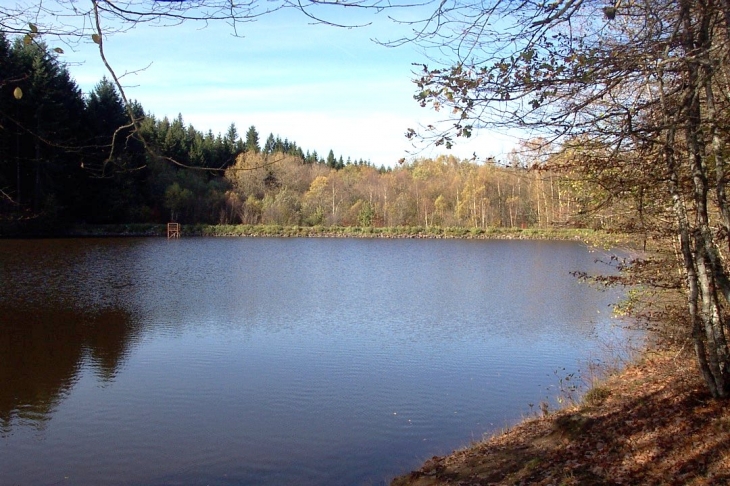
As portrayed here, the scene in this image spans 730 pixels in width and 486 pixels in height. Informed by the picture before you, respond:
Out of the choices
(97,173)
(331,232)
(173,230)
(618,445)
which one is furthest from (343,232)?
(618,445)

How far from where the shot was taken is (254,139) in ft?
260

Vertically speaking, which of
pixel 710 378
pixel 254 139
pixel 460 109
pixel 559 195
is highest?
pixel 254 139

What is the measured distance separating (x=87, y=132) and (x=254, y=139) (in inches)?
1569

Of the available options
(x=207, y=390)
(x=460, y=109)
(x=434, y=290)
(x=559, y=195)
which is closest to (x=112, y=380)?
(x=207, y=390)

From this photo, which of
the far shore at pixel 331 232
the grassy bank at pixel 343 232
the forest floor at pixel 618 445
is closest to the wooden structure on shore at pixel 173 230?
the far shore at pixel 331 232

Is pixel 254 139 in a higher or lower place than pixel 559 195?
higher

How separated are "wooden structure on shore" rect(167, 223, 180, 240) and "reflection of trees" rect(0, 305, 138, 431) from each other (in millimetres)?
33429

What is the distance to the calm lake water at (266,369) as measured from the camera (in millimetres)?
7156

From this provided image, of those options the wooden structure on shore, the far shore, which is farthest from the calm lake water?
the far shore

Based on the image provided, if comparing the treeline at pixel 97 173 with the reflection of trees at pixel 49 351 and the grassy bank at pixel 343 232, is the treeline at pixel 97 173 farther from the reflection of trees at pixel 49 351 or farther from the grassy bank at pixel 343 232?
the reflection of trees at pixel 49 351

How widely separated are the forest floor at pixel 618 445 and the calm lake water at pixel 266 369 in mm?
1093

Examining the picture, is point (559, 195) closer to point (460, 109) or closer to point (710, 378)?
point (710, 378)

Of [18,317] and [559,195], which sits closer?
[559,195]

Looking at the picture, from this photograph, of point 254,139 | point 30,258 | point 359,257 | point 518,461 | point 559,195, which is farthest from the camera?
point 254,139
